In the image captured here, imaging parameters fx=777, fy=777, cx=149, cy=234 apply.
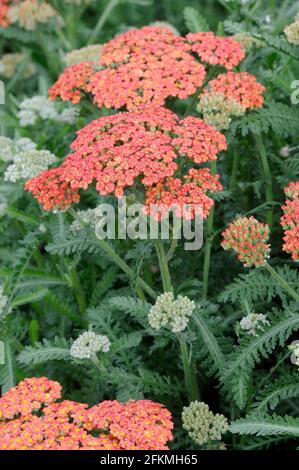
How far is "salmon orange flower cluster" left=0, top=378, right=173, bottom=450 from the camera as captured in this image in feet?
8.93

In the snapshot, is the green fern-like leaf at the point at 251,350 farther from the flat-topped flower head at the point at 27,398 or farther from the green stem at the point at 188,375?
the flat-topped flower head at the point at 27,398

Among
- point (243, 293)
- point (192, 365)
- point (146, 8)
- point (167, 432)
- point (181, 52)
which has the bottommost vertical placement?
point (167, 432)

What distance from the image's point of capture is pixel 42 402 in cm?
299

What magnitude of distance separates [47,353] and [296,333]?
1.29m

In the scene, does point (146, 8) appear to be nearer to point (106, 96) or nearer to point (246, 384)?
point (106, 96)

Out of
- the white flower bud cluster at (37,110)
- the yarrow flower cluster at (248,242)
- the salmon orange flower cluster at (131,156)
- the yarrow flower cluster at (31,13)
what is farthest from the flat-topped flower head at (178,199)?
the yarrow flower cluster at (31,13)

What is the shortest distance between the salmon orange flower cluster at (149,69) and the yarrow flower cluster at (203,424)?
132 cm

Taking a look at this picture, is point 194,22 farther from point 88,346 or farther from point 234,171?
point 88,346

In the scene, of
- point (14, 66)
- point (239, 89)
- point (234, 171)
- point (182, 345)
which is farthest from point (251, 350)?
point (14, 66)

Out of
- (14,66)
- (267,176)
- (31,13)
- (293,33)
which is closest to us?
(293,33)

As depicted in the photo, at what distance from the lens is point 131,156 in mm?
2992

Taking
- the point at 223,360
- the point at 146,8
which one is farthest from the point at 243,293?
the point at 146,8

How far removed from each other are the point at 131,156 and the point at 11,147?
3.58 feet

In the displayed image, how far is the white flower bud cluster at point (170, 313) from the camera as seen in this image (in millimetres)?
3020
